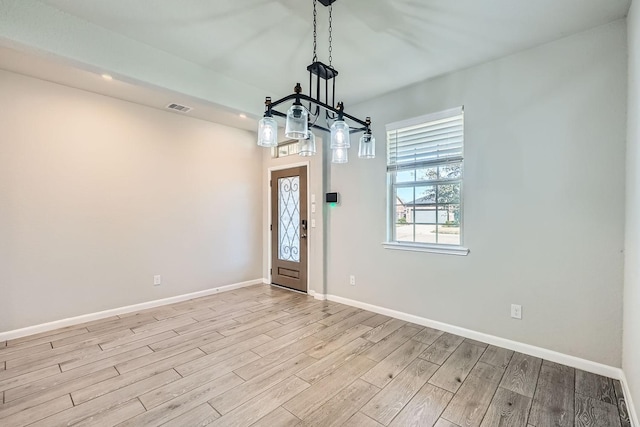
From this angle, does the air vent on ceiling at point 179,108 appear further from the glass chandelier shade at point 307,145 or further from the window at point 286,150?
the glass chandelier shade at point 307,145

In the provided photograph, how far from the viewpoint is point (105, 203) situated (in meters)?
3.66

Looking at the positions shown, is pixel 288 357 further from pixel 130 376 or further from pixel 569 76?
pixel 569 76

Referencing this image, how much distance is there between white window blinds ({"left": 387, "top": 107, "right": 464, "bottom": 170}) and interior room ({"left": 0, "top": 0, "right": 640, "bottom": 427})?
0.03 metres

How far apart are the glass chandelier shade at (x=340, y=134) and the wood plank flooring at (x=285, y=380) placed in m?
1.84

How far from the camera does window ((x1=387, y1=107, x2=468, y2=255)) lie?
3.18 m

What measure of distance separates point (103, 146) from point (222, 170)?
5.31ft

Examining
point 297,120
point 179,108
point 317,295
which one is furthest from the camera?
point 317,295

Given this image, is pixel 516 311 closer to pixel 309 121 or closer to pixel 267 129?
pixel 309 121

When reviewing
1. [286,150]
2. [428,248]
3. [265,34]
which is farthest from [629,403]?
[286,150]

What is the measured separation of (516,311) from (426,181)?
157 cm

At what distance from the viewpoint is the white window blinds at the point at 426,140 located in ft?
10.4

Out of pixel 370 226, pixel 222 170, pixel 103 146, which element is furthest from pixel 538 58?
pixel 103 146

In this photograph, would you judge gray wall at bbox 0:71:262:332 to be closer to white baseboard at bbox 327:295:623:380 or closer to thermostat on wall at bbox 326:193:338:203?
thermostat on wall at bbox 326:193:338:203

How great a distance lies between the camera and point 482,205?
2973 millimetres
